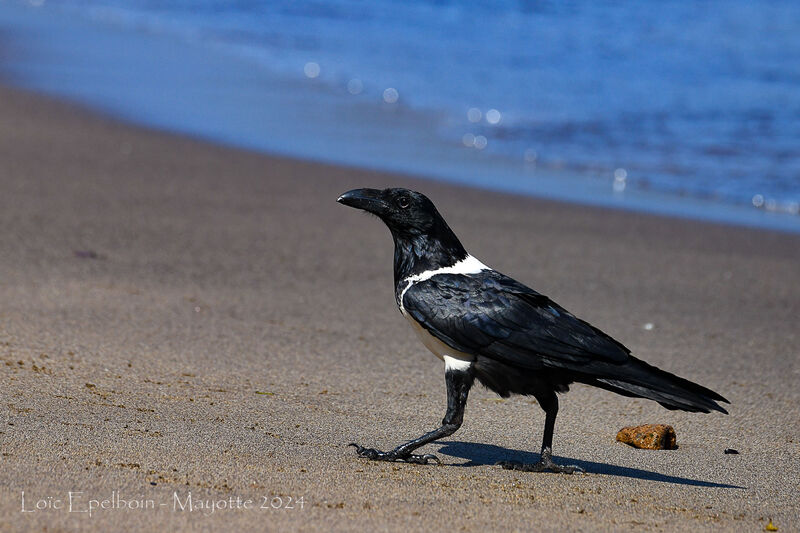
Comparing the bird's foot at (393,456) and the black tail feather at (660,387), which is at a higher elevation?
the black tail feather at (660,387)

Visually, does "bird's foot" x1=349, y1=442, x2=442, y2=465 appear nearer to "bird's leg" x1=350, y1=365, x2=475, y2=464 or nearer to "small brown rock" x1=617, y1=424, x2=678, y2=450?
"bird's leg" x1=350, y1=365, x2=475, y2=464

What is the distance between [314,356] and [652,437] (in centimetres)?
182

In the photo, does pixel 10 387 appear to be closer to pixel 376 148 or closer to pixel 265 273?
pixel 265 273

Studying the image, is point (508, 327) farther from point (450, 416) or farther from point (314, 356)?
point (314, 356)

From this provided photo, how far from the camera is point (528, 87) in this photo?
16.3 m

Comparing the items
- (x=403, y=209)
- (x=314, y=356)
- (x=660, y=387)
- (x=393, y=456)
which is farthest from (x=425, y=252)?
(x=314, y=356)

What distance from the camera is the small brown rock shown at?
→ 4633 mm

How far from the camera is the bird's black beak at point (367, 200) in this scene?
458 centimetres

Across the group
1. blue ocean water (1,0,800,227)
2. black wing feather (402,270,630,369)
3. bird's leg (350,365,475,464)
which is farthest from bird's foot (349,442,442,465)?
blue ocean water (1,0,800,227)

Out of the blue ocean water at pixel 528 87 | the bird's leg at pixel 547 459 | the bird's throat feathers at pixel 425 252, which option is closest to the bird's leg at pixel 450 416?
the bird's leg at pixel 547 459

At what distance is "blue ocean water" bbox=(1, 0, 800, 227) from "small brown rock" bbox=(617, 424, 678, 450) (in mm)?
5639

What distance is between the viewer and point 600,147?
12.7 metres

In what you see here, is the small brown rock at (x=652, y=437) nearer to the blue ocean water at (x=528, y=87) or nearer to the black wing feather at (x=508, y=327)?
the black wing feather at (x=508, y=327)

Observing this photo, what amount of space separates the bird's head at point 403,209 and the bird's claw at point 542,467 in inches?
38.6
